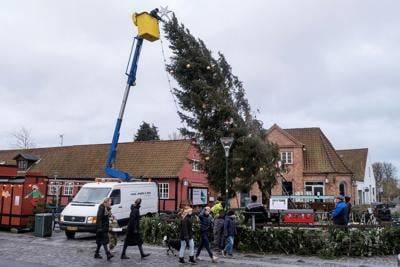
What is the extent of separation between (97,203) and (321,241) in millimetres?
9692

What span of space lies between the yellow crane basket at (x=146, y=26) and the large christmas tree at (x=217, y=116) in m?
2.41

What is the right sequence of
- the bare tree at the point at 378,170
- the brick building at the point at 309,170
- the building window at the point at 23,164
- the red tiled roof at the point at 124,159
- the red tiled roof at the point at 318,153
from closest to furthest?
the red tiled roof at the point at 124,159 < the brick building at the point at 309,170 < the red tiled roof at the point at 318,153 < the building window at the point at 23,164 < the bare tree at the point at 378,170

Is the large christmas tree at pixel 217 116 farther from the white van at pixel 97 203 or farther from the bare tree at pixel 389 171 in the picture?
the bare tree at pixel 389 171

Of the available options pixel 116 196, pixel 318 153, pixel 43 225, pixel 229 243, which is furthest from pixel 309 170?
pixel 229 243

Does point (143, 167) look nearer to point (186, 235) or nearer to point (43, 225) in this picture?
point (43, 225)

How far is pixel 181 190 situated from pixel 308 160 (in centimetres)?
1172

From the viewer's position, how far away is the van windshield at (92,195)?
20188 millimetres

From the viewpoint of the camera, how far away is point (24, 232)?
71.2ft

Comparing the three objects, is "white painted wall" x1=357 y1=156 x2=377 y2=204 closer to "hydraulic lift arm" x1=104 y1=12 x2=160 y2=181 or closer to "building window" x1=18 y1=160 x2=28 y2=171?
"hydraulic lift arm" x1=104 y1=12 x2=160 y2=181

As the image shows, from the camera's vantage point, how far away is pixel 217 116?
20.0 metres

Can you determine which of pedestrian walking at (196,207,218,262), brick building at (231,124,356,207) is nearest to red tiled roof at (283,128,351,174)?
brick building at (231,124,356,207)

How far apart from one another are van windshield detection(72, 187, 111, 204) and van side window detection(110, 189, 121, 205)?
251 millimetres

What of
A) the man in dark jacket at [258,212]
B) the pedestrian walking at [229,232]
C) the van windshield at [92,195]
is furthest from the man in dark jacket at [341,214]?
the van windshield at [92,195]

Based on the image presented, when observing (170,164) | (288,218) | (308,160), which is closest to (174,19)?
(288,218)
